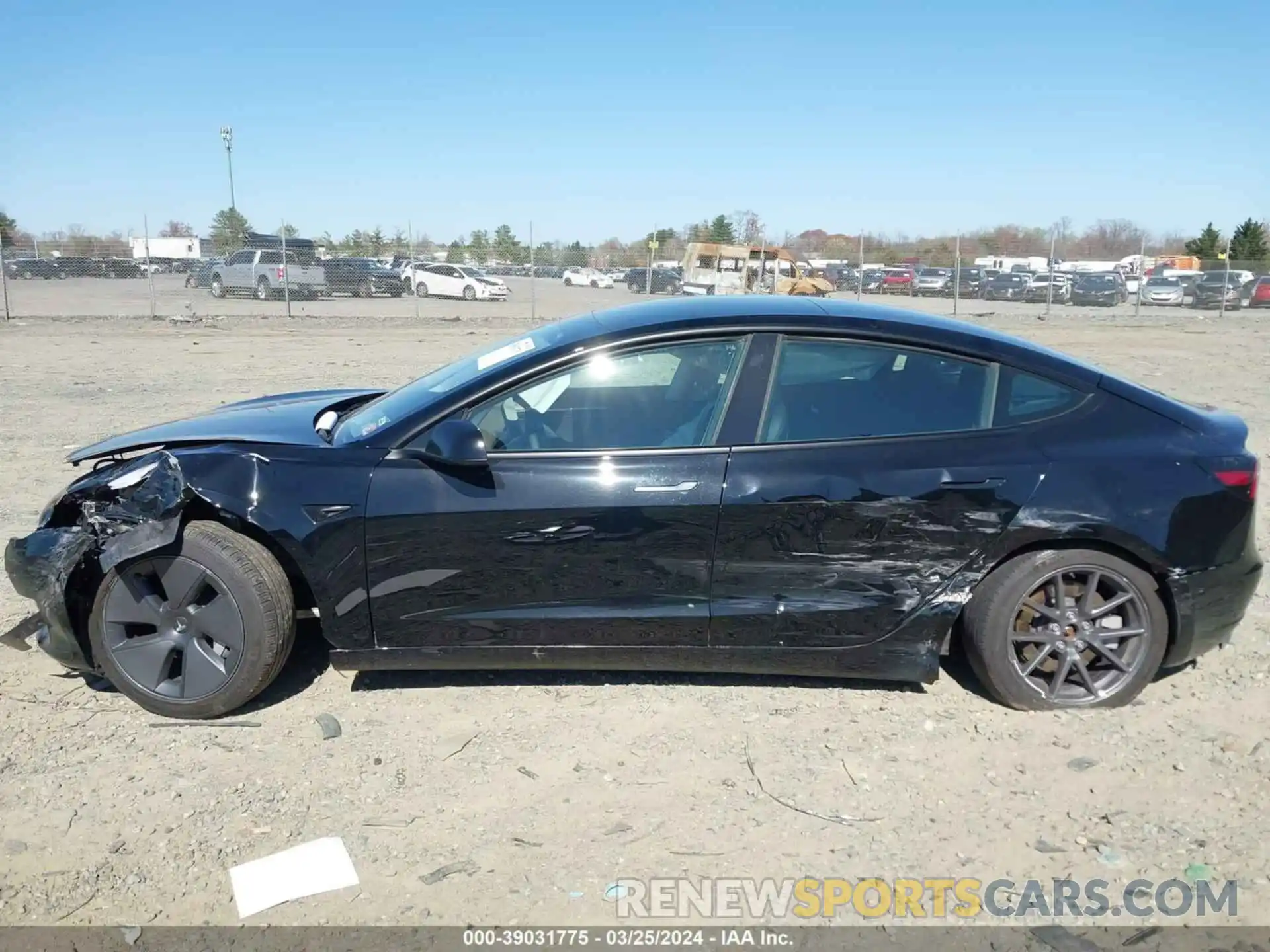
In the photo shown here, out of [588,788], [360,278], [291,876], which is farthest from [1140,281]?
[291,876]

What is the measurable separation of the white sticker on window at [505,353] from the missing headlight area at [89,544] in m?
1.20

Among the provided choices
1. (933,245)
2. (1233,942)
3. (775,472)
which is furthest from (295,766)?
(933,245)

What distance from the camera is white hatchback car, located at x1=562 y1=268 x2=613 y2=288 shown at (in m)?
32.6

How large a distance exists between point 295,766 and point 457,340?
54.1 ft

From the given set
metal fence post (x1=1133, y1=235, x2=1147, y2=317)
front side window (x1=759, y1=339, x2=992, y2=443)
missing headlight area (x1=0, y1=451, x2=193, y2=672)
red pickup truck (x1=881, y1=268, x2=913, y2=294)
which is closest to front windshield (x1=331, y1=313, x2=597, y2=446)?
missing headlight area (x1=0, y1=451, x2=193, y2=672)

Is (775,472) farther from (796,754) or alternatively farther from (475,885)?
(475,885)

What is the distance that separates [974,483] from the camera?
3.48m

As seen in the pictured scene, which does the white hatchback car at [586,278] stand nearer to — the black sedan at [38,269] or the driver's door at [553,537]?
the black sedan at [38,269]

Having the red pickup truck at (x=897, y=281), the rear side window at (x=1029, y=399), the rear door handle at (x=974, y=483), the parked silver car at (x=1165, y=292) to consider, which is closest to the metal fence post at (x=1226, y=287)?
the parked silver car at (x=1165, y=292)

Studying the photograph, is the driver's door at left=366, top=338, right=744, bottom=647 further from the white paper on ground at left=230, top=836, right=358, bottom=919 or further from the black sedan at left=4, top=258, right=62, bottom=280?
the black sedan at left=4, top=258, right=62, bottom=280

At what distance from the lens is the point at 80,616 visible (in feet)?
11.8

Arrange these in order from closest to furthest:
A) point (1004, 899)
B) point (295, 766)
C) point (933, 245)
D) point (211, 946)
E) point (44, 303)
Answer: point (211, 946) < point (1004, 899) < point (295, 766) < point (44, 303) < point (933, 245)

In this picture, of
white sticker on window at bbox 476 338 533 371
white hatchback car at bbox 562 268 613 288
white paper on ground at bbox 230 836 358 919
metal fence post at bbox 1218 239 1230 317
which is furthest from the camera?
white hatchback car at bbox 562 268 613 288

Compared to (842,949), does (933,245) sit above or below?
above
